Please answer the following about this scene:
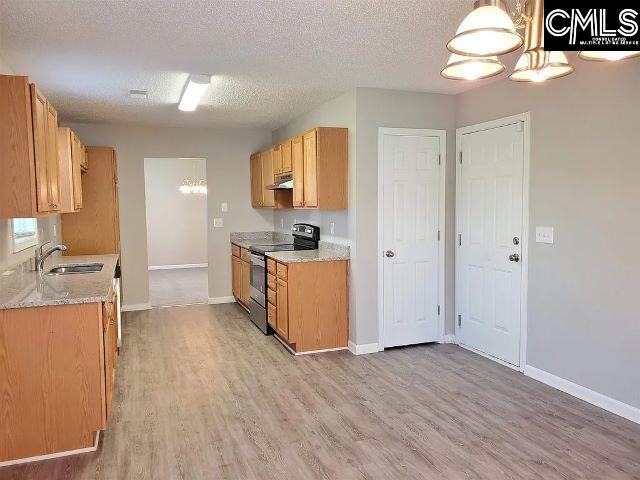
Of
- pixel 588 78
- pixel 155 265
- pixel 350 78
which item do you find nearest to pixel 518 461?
pixel 588 78

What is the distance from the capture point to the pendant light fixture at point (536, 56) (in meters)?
1.50

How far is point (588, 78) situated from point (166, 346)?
4.22m

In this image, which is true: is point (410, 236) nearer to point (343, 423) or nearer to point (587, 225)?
point (587, 225)

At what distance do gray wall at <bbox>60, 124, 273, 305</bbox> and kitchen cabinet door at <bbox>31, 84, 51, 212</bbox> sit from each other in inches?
128

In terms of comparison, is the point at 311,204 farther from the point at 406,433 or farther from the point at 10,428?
the point at 10,428

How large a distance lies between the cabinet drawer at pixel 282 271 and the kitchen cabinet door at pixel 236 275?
178cm

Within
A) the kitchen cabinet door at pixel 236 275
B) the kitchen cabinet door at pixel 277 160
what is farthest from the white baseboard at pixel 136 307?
the kitchen cabinet door at pixel 277 160

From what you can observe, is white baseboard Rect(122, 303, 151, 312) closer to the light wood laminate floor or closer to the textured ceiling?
the light wood laminate floor

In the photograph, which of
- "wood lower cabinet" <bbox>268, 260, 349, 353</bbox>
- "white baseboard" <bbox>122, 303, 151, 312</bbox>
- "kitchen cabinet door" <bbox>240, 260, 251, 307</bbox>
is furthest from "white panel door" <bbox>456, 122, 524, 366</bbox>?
"white baseboard" <bbox>122, 303, 151, 312</bbox>

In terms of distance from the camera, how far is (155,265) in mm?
10266

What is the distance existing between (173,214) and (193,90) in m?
6.47

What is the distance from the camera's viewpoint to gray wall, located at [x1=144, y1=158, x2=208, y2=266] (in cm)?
1019

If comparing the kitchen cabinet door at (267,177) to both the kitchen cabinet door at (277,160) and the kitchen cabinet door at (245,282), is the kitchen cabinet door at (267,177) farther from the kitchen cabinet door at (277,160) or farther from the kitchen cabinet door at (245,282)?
the kitchen cabinet door at (245,282)

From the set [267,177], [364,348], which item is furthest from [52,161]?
[267,177]
